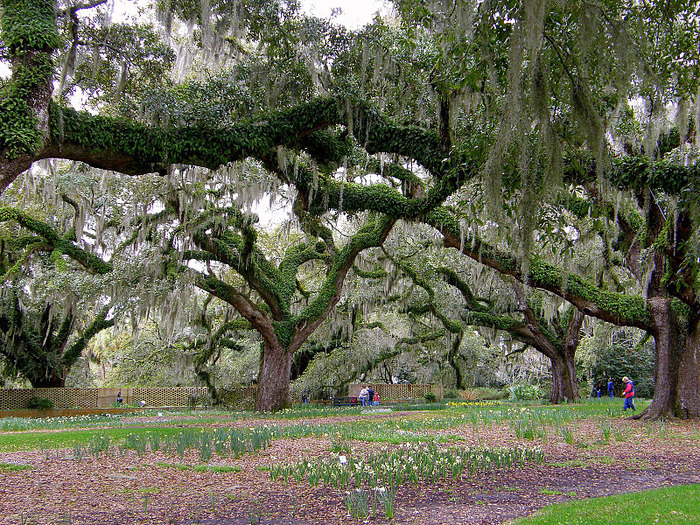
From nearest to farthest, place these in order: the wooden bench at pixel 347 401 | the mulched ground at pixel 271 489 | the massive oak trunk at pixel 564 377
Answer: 1. the mulched ground at pixel 271 489
2. the massive oak trunk at pixel 564 377
3. the wooden bench at pixel 347 401

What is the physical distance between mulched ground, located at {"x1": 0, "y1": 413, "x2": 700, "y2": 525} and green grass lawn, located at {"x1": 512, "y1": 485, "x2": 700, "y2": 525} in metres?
0.27

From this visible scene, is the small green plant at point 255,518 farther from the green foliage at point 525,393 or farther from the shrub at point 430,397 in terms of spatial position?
the green foliage at point 525,393

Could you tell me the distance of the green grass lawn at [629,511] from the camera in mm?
3365

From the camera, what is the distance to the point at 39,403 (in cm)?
1838

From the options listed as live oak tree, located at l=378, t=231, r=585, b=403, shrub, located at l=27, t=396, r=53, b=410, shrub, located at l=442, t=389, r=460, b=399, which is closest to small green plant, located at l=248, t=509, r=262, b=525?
live oak tree, located at l=378, t=231, r=585, b=403

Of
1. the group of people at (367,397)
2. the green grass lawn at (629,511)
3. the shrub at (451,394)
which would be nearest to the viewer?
the green grass lawn at (629,511)

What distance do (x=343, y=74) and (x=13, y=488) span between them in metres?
7.41

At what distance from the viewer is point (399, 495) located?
14.5ft

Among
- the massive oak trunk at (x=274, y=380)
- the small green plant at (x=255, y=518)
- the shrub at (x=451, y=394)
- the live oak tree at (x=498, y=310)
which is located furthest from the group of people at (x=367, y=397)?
the small green plant at (x=255, y=518)

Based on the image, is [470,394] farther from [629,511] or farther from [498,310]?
[629,511]

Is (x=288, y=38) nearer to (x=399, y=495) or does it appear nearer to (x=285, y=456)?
(x=285, y=456)

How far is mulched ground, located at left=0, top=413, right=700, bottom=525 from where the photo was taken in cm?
385

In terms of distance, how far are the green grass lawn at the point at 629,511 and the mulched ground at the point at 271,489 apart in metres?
A: 0.27

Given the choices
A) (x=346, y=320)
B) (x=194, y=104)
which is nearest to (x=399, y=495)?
(x=194, y=104)
